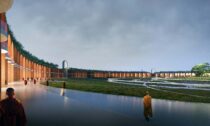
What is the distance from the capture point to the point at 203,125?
1512 centimetres

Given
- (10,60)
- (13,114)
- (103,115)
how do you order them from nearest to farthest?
(13,114) < (103,115) < (10,60)

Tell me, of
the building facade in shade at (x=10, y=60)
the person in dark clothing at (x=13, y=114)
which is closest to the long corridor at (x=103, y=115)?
the person in dark clothing at (x=13, y=114)

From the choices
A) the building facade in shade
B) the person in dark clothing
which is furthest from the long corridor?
the building facade in shade

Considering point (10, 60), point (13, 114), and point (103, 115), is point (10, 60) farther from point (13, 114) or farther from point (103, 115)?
point (13, 114)

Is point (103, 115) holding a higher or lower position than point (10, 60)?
lower

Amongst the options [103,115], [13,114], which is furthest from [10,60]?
[13,114]

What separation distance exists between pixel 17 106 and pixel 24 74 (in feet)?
395

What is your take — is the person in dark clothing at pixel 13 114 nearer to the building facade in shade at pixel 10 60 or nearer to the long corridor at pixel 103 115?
the long corridor at pixel 103 115

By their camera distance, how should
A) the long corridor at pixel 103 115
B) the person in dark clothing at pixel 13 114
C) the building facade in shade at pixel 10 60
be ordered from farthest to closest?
the building facade in shade at pixel 10 60, the long corridor at pixel 103 115, the person in dark clothing at pixel 13 114

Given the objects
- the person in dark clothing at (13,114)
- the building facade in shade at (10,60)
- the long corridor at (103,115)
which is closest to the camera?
the person in dark clothing at (13,114)

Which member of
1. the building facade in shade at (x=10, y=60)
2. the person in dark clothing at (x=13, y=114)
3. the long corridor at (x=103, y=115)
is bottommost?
the long corridor at (x=103, y=115)

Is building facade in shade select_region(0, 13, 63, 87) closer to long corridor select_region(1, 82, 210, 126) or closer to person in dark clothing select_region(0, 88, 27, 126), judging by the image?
long corridor select_region(1, 82, 210, 126)

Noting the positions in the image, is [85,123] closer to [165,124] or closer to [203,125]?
[165,124]

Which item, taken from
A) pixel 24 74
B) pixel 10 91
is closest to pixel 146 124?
pixel 10 91
